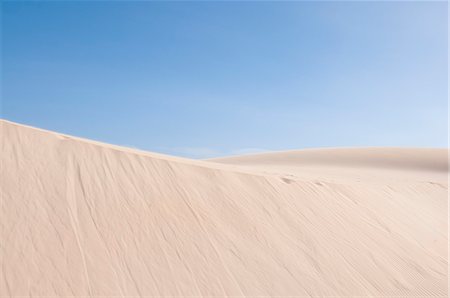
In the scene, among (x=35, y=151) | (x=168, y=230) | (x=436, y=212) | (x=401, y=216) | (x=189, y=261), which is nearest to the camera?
(x=189, y=261)

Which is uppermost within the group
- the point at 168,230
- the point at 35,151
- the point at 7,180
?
the point at 35,151

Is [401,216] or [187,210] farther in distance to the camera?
[401,216]

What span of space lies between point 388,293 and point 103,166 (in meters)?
5.51

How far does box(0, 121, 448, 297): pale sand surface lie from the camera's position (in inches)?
218

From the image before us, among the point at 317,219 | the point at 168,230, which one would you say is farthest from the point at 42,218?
the point at 317,219

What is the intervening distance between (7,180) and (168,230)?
2858 mm

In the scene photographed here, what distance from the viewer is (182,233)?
259 inches

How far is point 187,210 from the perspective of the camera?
7.18 metres

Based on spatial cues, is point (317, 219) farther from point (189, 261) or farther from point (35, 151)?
point (35, 151)

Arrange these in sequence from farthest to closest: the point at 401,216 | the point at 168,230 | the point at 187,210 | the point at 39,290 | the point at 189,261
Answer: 1. the point at 401,216
2. the point at 187,210
3. the point at 168,230
4. the point at 189,261
5. the point at 39,290

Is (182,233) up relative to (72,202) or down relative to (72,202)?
down

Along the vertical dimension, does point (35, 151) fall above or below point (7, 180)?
above

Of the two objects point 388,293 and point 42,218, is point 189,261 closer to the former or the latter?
point 42,218

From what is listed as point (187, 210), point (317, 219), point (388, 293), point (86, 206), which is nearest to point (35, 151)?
point (86, 206)
